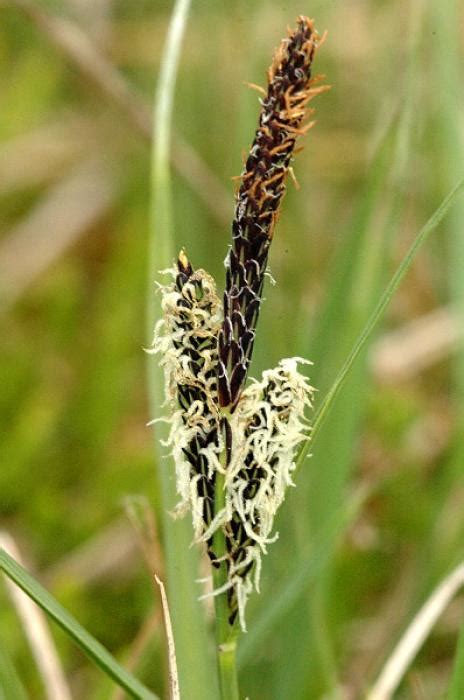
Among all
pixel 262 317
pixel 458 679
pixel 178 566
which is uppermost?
pixel 262 317

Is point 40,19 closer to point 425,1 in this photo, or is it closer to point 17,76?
point 425,1

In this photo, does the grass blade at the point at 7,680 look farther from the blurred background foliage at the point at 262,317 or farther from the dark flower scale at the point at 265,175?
the dark flower scale at the point at 265,175

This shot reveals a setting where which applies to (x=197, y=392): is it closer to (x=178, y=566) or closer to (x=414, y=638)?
(x=178, y=566)

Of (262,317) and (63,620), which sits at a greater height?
(262,317)

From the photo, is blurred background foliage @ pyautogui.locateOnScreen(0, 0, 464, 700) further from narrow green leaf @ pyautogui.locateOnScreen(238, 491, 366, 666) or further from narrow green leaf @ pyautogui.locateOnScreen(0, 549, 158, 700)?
narrow green leaf @ pyautogui.locateOnScreen(0, 549, 158, 700)

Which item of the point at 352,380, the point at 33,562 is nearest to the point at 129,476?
the point at 33,562

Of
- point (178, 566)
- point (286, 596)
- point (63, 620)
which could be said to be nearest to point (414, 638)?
point (286, 596)

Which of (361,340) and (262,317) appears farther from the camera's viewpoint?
(262,317)

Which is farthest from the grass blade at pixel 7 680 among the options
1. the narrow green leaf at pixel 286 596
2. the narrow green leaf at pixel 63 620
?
the narrow green leaf at pixel 286 596
